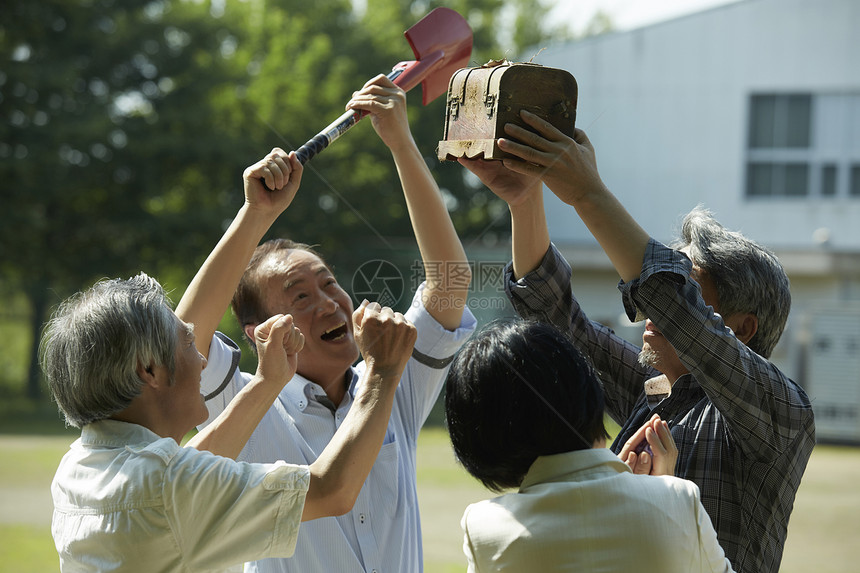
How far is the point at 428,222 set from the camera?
2.44m

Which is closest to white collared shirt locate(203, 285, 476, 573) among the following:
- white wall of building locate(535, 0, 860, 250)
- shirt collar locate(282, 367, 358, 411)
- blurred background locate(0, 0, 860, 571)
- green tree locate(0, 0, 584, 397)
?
shirt collar locate(282, 367, 358, 411)

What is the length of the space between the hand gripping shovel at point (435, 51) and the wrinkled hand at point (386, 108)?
0.28 meters

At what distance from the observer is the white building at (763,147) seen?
1334 cm

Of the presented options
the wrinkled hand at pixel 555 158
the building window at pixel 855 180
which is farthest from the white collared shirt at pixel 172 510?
the building window at pixel 855 180

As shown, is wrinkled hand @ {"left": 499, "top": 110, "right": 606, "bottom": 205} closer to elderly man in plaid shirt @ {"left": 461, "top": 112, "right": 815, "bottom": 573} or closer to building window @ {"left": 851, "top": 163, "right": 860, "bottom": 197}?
elderly man in plaid shirt @ {"left": 461, "top": 112, "right": 815, "bottom": 573}

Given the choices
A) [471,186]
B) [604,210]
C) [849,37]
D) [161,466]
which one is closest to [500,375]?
[604,210]

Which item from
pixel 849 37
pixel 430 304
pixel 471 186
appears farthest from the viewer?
pixel 849 37

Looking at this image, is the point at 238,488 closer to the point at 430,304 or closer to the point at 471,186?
the point at 430,304

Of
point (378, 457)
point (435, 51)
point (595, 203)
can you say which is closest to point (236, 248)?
point (378, 457)

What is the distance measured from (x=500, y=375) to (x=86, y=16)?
1872cm

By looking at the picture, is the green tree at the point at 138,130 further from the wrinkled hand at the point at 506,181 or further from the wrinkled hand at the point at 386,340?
the wrinkled hand at the point at 386,340

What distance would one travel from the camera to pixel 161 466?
5.32 ft

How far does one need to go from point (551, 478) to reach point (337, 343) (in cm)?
109

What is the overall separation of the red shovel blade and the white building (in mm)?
9885
